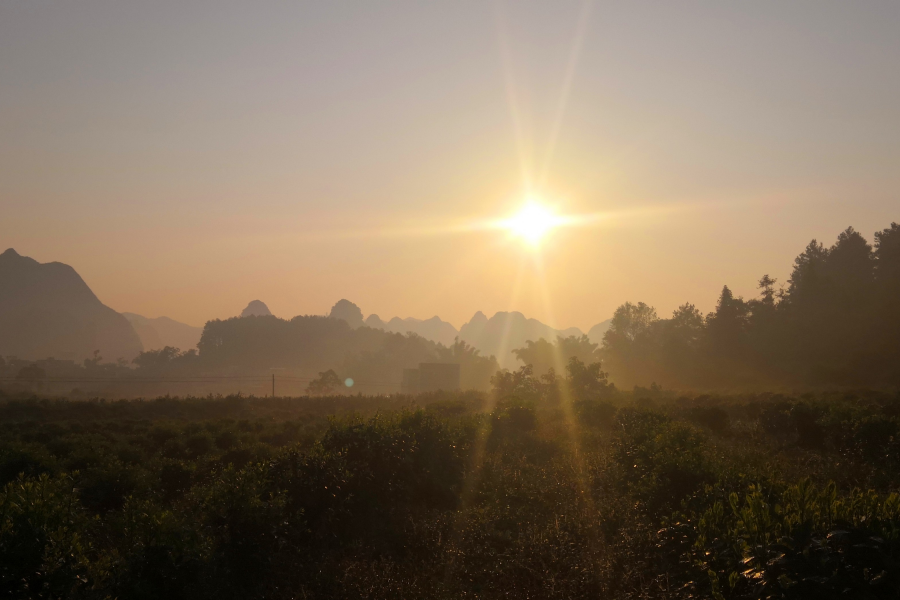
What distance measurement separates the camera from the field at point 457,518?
591 centimetres

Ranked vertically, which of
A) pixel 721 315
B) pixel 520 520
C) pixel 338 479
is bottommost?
pixel 520 520

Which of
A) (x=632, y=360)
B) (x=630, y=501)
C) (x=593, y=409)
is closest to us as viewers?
(x=630, y=501)

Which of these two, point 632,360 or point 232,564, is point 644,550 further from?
point 632,360

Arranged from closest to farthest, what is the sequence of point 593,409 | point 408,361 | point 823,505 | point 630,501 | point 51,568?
point 51,568, point 823,505, point 630,501, point 593,409, point 408,361

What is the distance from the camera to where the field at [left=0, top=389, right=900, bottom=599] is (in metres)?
5.91

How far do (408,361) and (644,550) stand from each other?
131 metres

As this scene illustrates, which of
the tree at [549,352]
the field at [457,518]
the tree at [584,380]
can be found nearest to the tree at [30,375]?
the tree at [549,352]

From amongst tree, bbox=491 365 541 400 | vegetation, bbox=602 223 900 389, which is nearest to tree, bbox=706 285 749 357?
vegetation, bbox=602 223 900 389

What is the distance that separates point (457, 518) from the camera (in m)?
10.4

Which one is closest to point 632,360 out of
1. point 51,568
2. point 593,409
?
point 593,409

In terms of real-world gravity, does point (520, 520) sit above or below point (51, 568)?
below

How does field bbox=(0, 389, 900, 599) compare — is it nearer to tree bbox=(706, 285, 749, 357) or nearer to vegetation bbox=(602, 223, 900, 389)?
vegetation bbox=(602, 223, 900, 389)

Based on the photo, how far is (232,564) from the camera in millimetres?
7770

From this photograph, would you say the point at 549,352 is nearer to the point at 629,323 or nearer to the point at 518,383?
the point at 629,323
